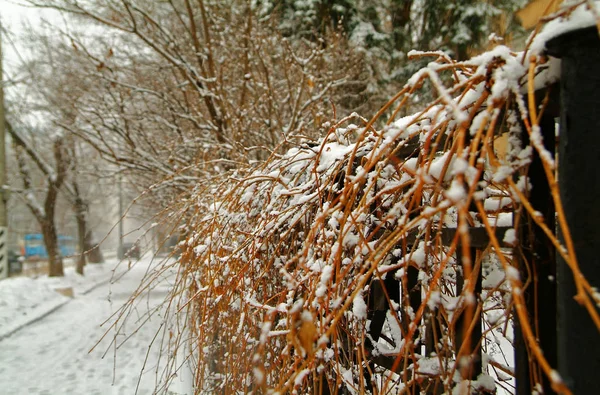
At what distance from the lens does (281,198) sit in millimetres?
2182

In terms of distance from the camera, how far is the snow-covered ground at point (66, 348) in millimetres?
5621

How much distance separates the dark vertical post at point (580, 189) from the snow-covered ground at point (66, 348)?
2.07 meters

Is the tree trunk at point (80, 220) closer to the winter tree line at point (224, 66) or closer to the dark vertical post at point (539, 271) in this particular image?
the winter tree line at point (224, 66)

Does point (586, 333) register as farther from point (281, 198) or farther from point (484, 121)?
point (281, 198)

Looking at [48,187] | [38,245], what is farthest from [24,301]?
[38,245]

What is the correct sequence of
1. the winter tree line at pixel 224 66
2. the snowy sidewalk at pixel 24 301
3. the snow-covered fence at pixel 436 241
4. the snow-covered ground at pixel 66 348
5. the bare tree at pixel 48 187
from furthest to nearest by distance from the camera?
the bare tree at pixel 48 187 < the snowy sidewalk at pixel 24 301 < the winter tree line at pixel 224 66 < the snow-covered ground at pixel 66 348 < the snow-covered fence at pixel 436 241

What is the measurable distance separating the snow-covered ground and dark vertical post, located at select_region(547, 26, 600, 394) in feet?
6.78

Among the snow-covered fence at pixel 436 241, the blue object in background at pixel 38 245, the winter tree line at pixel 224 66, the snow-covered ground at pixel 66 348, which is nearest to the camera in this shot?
the snow-covered fence at pixel 436 241

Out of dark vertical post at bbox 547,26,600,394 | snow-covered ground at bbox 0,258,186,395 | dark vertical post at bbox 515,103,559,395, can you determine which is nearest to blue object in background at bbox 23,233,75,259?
snow-covered ground at bbox 0,258,186,395

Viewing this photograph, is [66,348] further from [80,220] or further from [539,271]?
[80,220]

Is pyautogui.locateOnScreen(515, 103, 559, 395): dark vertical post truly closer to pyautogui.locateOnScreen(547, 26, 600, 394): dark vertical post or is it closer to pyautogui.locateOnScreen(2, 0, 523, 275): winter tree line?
pyautogui.locateOnScreen(547, 26, 600, 394): dark vertical post

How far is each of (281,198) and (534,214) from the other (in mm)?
1482

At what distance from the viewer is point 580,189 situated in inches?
38.8

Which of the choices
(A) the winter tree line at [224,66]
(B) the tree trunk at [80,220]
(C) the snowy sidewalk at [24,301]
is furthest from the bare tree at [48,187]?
(A) the winter tree line at [224,66]
